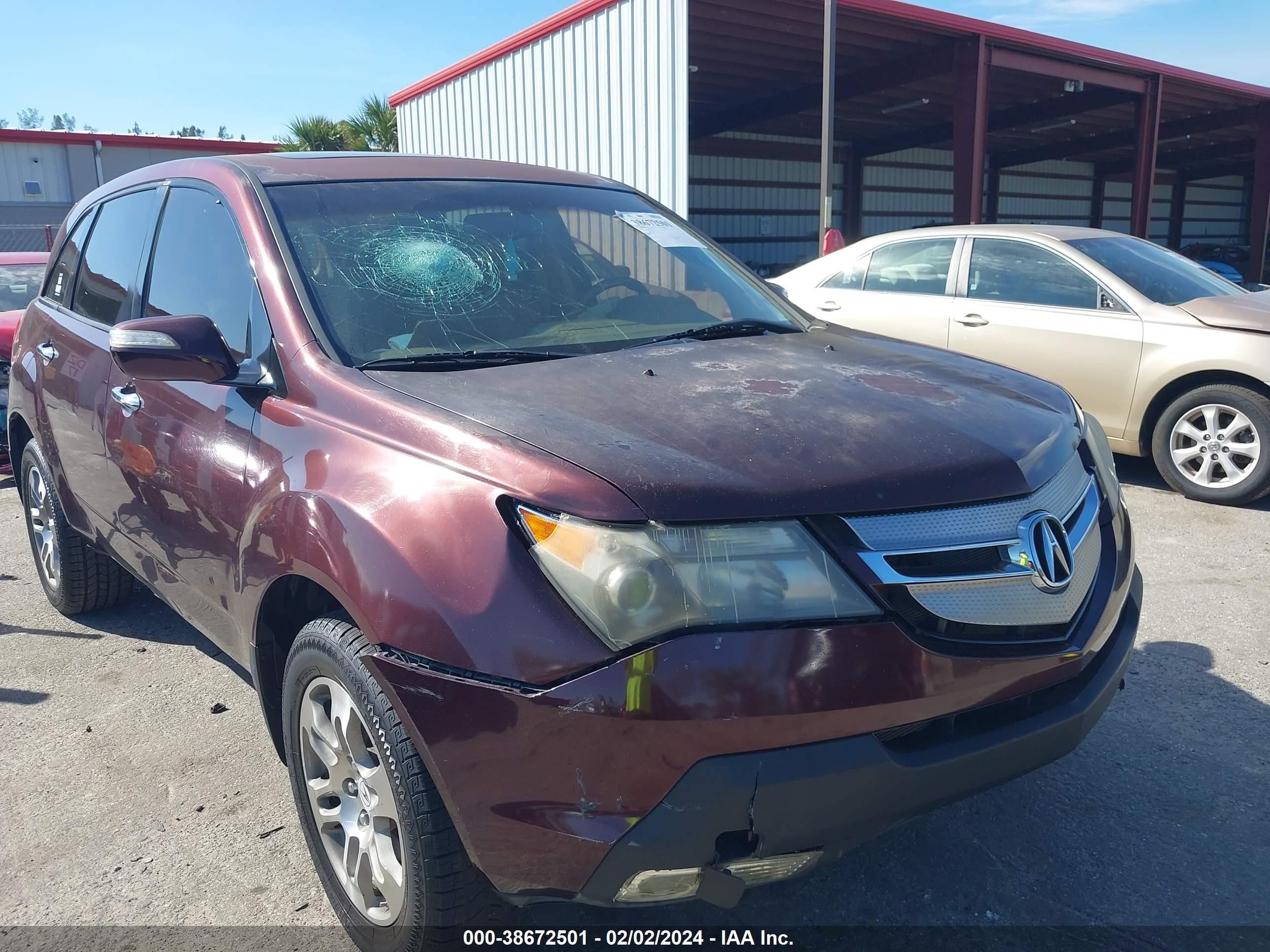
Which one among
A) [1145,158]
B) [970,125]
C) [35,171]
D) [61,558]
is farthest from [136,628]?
[35,171]

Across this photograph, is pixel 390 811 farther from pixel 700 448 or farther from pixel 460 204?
pixel 460 204

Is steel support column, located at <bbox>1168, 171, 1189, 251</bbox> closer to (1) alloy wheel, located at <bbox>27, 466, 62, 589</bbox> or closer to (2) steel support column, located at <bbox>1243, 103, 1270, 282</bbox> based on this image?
(2) steel support column, located at <bbox>1243, 103, 1270, 282</bbox>

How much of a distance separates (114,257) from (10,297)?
6049 millimetres

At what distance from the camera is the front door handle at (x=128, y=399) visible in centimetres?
295

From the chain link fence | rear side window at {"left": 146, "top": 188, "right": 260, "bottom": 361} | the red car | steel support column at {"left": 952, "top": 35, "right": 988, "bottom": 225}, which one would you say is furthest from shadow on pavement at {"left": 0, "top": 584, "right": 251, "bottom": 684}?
the chain link fence

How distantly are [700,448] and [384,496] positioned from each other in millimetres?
607

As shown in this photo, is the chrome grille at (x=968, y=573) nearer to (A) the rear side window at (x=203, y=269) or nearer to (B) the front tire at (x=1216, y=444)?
(A) the rear side window at (x=203, y=269)

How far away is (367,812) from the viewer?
2.05 m

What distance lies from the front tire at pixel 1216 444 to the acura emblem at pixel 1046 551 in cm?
431

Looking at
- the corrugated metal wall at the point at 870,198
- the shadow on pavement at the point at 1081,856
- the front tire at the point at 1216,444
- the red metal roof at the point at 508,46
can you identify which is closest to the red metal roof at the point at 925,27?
the red metal roof at the point at 508,46

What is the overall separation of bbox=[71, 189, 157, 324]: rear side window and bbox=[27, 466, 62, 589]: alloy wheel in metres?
0.82

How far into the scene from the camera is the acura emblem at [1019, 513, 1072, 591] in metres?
1.90

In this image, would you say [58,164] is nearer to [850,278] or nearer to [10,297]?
[10,297]

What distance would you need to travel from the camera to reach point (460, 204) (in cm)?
294
